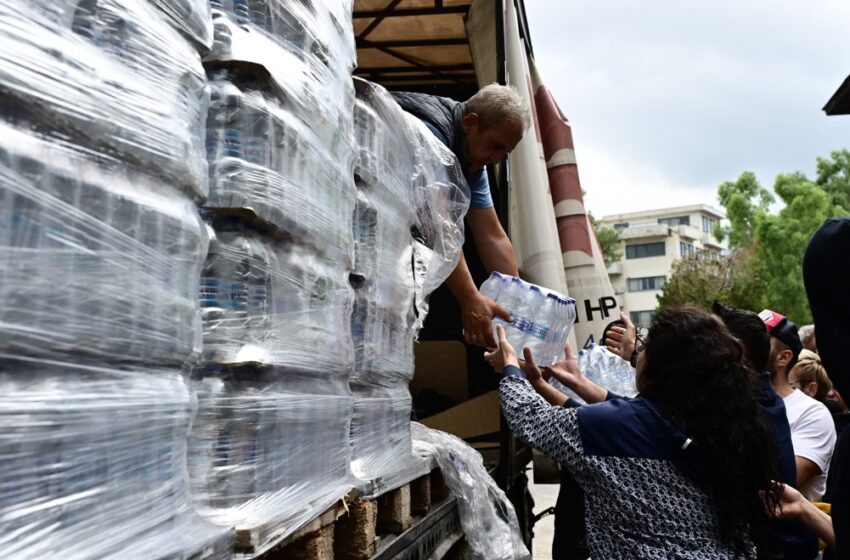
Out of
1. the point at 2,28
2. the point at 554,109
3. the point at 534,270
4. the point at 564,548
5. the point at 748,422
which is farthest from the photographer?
the point at 554,109

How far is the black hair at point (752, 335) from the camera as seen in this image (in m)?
3.16

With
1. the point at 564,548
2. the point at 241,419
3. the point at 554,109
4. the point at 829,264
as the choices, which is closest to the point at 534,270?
the point at 554,109

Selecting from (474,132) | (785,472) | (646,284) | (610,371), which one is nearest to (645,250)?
(646,284)

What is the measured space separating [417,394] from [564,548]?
9.34ft

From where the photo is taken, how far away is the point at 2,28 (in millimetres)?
986

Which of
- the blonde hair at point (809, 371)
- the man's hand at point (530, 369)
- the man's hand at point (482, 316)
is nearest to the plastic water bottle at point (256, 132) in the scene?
the man's hand at point (530, 369)

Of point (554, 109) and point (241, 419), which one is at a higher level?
point (554, 109)

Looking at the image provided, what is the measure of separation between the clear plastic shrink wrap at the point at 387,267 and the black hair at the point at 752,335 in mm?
1220

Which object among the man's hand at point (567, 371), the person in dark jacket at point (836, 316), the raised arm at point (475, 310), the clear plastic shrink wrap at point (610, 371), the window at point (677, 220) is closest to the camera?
the person in dark jacket at point (836, 316)

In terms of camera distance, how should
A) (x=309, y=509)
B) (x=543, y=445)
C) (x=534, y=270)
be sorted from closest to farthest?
(x=309, y=509)
(x=543, y=445)
(x=534, y=270)

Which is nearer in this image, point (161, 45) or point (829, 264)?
point (161, 45)

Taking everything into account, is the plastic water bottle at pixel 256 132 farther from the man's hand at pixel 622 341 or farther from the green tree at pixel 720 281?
the green tree at pixel 720 281

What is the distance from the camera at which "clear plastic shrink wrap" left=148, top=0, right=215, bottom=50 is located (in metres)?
1.38

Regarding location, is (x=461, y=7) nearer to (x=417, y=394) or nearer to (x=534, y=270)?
(x=534, y=270)
